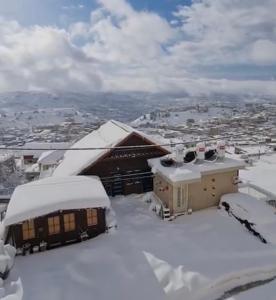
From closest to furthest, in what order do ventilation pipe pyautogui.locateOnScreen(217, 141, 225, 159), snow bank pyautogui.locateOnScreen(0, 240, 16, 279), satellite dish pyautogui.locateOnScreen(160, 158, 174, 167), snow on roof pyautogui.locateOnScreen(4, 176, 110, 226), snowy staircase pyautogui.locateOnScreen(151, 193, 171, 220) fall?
snow bank pyautogui.locateOnScreen(0, 240, 16, 279), snow on roof pyautogui.locateOnScreen(4, 176, 110, 226), snowy staircase pyautogui.locateOnScreen(151, 193, 171, 220), satellite dish pyautogui.locateOnScreen(160, 158, 174, 167), ventilation pipe pyautogui.locateOnScreen(217, 141, 225, 159)

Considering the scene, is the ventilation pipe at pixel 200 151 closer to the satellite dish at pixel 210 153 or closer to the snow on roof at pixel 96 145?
the satellite dish at pixel 210 153

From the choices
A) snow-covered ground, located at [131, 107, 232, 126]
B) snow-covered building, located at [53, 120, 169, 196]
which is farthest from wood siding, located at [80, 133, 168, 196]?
snow-covered ground, located at [131, 107, 232, 126]

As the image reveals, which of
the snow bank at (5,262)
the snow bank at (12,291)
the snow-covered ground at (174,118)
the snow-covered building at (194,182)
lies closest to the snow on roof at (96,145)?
the snow-covered building at (194,182)

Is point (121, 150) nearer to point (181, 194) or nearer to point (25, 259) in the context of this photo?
point (181, 194)

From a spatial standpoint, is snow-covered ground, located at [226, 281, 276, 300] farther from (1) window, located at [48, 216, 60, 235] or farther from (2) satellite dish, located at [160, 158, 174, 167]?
(2) satellite dish, located at [160, 158, 174, 167]

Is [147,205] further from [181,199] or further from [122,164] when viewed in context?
[122,164]

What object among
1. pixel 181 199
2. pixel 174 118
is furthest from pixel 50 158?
pixel 174 118
